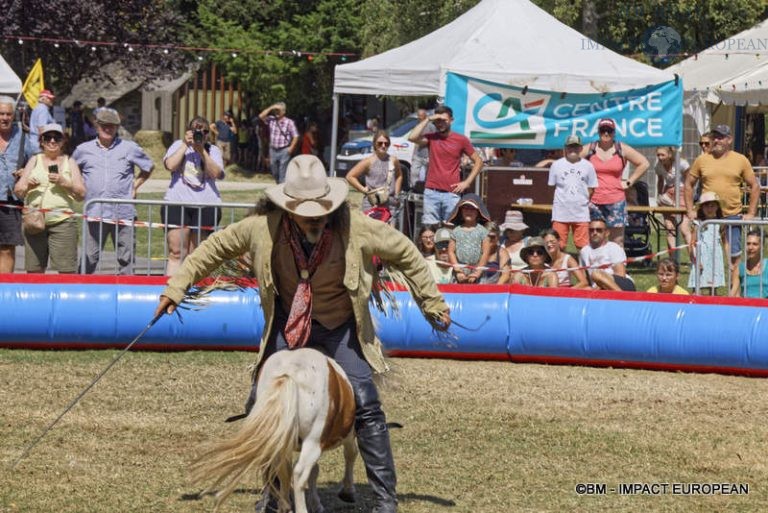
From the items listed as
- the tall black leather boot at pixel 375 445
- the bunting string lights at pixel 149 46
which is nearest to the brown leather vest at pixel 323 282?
the tall black leather boot at pixel 375 445

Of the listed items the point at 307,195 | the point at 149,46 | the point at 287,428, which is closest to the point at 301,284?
the point at 307,195

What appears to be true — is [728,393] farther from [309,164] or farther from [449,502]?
[309,164]

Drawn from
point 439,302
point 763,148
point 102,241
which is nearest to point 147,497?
point 439,302

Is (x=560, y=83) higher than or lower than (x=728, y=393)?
higher

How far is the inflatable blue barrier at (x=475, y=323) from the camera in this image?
10.9 metres

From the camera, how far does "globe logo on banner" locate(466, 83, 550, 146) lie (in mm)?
16562

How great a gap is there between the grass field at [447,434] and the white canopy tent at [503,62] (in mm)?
6298

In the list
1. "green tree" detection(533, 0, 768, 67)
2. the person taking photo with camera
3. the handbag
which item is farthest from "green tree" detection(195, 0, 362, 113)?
the handbag

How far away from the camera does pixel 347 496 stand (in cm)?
720

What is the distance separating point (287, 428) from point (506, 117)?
11087 mm

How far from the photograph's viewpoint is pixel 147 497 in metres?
7.19

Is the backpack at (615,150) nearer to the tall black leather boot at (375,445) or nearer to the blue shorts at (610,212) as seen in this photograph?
the blue shorts at (610,212)

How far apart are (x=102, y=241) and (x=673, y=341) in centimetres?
526

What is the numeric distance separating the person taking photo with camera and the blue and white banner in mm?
4008
